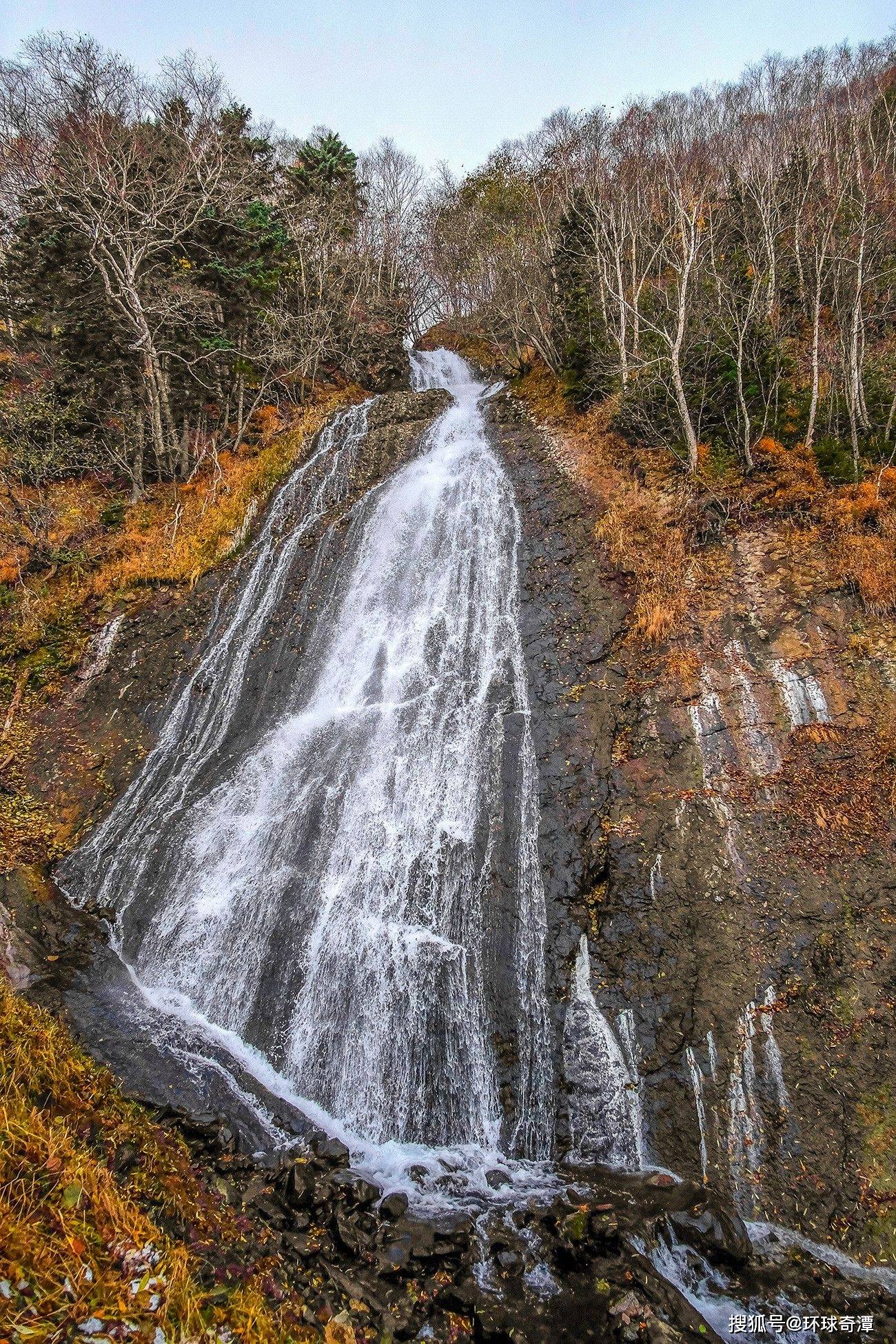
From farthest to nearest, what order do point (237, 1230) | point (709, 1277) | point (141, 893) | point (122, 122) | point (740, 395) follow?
point (122, 122)
point (740, 395)
point (141, 893)
point (709, 1277)
point (237, 1230)

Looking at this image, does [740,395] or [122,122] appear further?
[122,122]

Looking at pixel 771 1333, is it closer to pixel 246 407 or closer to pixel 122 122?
pixel 246 407

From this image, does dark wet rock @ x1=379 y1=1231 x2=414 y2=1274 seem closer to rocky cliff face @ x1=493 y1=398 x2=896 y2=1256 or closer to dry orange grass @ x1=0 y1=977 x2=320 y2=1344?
dry orange grass @ x1=0 y1=977 x2=320 y2=1344

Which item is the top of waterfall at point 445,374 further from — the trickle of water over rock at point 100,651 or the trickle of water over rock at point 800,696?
the trickle of water over rock at point 800,696

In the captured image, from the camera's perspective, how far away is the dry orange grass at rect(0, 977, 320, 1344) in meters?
3.37

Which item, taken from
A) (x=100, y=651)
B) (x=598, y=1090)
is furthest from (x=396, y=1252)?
(x=100, y=651)

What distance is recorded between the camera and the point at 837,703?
8.74 m

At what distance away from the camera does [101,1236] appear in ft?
12.6

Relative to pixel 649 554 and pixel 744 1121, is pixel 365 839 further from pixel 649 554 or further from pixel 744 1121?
pixel 649 554

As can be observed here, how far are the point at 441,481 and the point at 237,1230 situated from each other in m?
14.6

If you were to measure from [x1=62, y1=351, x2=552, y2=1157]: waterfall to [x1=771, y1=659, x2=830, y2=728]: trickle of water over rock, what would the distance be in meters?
4.04

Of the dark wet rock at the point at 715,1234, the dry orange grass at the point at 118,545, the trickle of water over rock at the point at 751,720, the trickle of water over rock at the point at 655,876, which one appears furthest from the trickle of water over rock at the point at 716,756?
the dry orange grass at the point at 118,545

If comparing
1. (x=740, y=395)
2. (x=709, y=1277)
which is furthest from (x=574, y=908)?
(x=740, y=395)

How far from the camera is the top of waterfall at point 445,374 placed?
24.2m
